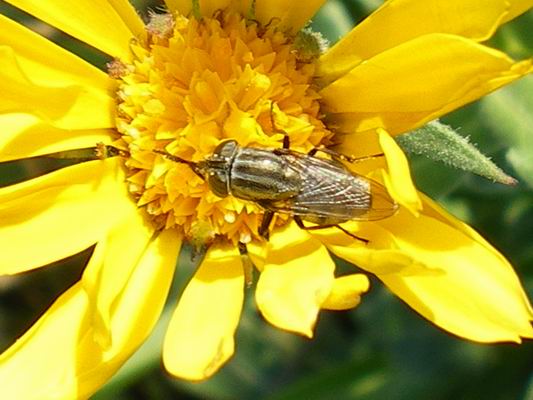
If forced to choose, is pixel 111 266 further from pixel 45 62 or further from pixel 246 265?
pixel 45 62

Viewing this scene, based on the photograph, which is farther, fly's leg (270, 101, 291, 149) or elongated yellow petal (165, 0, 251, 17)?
elongated yellow petal (165, 0, 251, 17)

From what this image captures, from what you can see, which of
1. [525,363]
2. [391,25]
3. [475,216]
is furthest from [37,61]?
[525,363]

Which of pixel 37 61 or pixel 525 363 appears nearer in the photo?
pixel 37 61

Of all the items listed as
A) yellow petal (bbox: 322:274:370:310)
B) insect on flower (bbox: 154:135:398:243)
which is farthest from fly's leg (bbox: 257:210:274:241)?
yellow petal (bbox: 322:274:370:310)

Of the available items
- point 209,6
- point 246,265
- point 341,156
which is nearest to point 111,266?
point 246,265

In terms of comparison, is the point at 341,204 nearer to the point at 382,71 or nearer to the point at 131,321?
the point at 382,71

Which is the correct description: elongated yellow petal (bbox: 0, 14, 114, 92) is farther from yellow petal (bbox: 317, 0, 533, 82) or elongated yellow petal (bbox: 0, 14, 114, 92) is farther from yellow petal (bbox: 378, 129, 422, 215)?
yellow petal (bbox: 378, 129, 422, 215)

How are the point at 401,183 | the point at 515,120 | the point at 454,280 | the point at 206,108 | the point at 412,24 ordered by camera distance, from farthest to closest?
the point at 515,120, the point at 206,108, the point at 412,24, the point at 454,280, the point at 401,183
